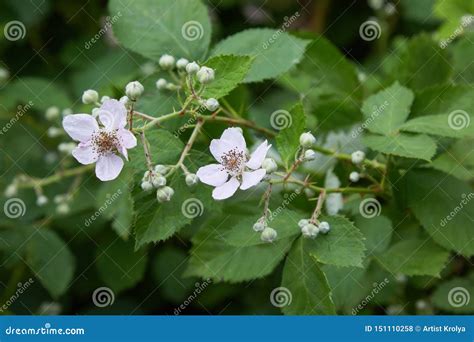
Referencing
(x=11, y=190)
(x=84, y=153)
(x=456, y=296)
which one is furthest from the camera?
(x=11, y=190)

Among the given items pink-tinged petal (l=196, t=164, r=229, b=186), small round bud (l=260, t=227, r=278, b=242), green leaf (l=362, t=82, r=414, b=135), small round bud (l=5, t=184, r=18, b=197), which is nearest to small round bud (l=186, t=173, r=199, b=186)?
pink-tinged petal (l=196, t=164, r=229, b=186)

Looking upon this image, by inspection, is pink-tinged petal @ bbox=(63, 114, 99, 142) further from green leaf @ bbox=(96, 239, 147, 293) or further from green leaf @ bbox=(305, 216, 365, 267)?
green leaf @ bbox=(96, 239, 147, 293)

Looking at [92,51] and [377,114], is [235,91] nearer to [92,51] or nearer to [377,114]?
[377,114]

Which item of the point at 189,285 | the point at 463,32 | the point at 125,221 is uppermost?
the point at 463,32

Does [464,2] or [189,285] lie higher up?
[464,2]

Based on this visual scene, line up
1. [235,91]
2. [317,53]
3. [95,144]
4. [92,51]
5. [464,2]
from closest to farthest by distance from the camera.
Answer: [95,144] → [235,91] → [317,53] → [464,2] → [92,51]

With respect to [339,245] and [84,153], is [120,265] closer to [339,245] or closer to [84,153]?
[84,153]

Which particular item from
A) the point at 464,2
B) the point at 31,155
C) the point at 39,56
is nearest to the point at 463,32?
the point at 464,2

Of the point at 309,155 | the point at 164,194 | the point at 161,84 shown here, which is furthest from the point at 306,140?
the point at 161,84
